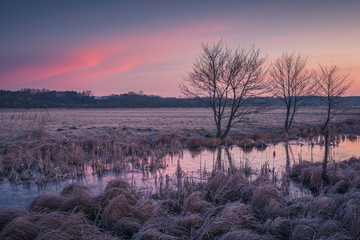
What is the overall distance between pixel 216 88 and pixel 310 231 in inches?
596

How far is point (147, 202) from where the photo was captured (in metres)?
6.08

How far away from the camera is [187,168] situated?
11383 millimetres

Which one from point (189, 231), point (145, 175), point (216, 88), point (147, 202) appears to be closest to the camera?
point (189, 231)

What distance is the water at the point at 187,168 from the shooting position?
A: 26.0 ft

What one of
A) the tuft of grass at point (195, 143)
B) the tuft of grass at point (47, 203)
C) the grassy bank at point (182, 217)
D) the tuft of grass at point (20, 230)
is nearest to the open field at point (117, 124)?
the tuft of grass at point (195, 143)

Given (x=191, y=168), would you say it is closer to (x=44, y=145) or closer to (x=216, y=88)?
(x=44, y=145)

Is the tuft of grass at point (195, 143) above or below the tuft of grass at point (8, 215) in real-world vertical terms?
below

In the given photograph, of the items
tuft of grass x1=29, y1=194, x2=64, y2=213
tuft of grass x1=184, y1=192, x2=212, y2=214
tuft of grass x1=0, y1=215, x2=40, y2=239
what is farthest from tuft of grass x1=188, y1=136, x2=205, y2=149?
tuft of grass x1=0, y1=215, x2=40, y2=239

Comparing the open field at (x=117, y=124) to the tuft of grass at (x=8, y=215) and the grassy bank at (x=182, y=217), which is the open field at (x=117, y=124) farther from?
the grassy bank at (x=182, y=217)

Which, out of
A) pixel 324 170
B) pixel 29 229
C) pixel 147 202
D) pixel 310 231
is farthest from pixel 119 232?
pixel 324 170

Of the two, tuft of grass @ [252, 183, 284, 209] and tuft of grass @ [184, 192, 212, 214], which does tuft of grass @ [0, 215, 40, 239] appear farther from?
tuft of grass @ [252, 183, 284, 209]

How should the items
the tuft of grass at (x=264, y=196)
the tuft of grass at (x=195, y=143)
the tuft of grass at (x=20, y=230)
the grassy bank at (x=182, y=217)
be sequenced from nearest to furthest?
the tuft of grass at (x=20, y=230), the grassy bank at (x=182, y=217), the tuft of grass at (x=264, y=196), the tuft of grass at (x=195, y=143)

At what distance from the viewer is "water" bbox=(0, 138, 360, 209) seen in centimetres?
793

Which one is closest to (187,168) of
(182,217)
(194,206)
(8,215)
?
(194,206)
